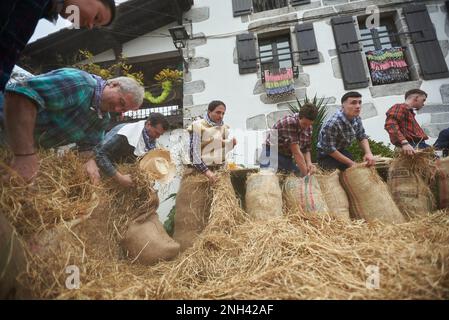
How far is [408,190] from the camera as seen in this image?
2.38m

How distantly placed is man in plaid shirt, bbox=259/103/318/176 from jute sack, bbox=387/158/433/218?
29.8 inches

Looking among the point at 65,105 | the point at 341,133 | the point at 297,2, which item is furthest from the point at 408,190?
the point at 297,2

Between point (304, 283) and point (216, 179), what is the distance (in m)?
1.36

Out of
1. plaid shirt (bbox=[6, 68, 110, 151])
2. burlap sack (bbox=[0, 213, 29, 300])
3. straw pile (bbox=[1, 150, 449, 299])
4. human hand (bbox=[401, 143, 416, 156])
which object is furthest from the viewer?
human hand (bbox=[401, 143, 416, 156])

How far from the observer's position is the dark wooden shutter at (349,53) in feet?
16.6

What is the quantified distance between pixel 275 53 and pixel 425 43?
9.51 ft

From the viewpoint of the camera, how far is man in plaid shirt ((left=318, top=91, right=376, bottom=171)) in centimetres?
269

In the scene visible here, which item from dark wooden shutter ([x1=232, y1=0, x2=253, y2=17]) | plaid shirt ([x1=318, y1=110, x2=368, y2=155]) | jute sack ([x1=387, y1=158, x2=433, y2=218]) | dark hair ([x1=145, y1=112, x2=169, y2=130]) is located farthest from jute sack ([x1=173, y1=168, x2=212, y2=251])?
dark wooden shutter ([x1=232, y1=0, x2=253, y2=17])

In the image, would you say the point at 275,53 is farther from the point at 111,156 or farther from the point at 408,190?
the point at 111,156

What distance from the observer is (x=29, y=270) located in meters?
1.01

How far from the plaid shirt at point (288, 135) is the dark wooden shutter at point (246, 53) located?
3.08 m

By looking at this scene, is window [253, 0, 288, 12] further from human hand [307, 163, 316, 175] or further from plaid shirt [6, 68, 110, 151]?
plaid shirt [6, 68, 110, 151]

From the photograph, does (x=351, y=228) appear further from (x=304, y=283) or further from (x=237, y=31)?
(x=237, y=31)

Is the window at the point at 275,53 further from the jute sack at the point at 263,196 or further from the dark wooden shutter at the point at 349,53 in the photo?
the jute sack at the point at 263,196
